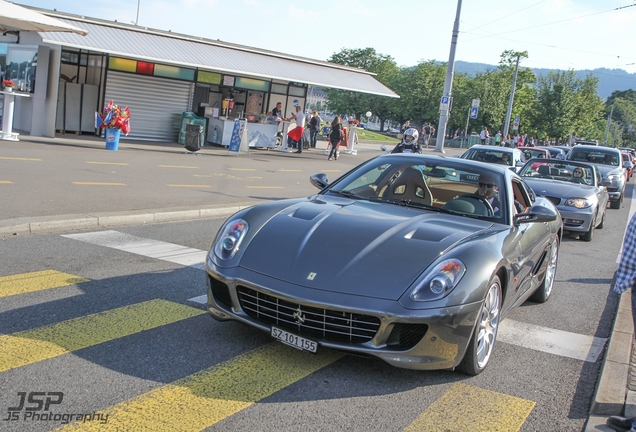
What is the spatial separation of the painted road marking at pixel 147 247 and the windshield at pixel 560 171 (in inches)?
327

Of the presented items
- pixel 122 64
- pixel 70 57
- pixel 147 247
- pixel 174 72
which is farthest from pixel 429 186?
pixel 174 72

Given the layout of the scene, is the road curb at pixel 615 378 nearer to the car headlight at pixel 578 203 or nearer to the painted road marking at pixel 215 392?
the painted road marking at pixel 215 392

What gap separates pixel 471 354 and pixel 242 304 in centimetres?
157

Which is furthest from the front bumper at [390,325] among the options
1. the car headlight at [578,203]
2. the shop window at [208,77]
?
the shop window at [208,77]

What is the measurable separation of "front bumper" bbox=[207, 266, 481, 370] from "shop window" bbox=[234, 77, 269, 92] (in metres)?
24.3

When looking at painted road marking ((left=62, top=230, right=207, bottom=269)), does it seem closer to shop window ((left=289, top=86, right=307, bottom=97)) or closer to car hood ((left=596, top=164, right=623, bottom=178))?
car hood ((left=596, top=164, right=623, bottom=178))

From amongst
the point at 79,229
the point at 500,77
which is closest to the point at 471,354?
the point at 79,229

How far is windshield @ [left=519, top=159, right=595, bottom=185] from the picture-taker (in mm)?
13758

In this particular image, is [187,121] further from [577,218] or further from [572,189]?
[577,218]

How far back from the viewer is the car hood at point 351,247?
14.1 feet

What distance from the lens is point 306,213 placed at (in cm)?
516

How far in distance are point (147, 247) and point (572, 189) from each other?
8.44 metres

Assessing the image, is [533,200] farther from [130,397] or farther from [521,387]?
[130,397]

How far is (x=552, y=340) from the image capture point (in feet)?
19.1
